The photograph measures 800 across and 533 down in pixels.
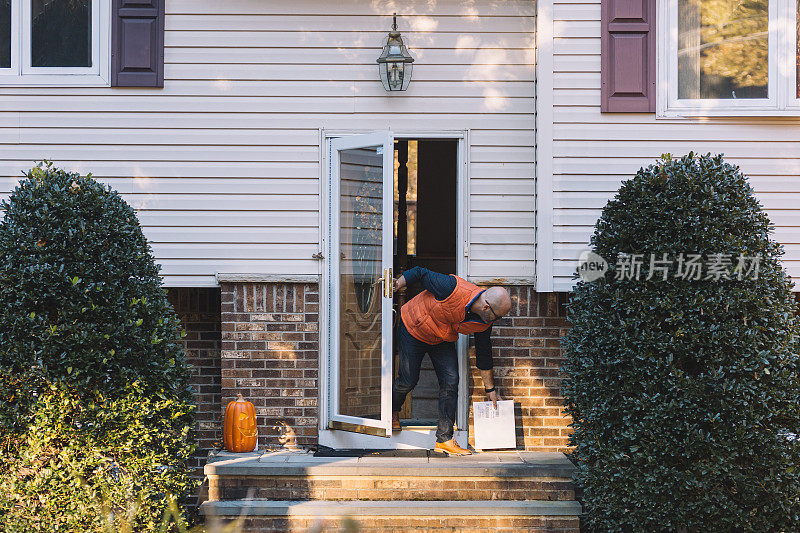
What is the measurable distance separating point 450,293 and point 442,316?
0.18 m

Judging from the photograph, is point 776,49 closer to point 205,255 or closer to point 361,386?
point 361,386

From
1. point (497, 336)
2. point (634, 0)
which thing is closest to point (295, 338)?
point (497, 336)

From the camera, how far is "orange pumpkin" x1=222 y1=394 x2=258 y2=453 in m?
5.81

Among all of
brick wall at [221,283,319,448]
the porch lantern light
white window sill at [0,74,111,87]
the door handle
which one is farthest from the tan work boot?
white window sill at [0,74,111,87]

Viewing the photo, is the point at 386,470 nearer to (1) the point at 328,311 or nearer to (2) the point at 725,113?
(1) the point at 328,311

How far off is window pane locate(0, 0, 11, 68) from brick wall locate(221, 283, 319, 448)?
2.41 m

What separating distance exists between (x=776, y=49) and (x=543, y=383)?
297 centimetres

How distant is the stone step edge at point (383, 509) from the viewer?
5.29 m

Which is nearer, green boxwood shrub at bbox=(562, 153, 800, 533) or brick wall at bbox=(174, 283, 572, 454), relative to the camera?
green boxwood shrub at bbox=(562, 153, 800, 533)

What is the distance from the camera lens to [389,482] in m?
5.46

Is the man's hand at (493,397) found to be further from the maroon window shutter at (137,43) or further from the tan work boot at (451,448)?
the maroon window shutter at (137,43)

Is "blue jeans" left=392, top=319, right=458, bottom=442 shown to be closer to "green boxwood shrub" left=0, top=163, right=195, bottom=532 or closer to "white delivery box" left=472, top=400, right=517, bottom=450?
"white delivery box" left=472, top=400, right=517, bottom=450

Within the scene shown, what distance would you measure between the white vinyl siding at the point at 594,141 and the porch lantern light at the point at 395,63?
Result: 1.02 metres

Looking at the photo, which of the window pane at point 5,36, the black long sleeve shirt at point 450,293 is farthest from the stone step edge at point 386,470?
the window pane at point 5,36
